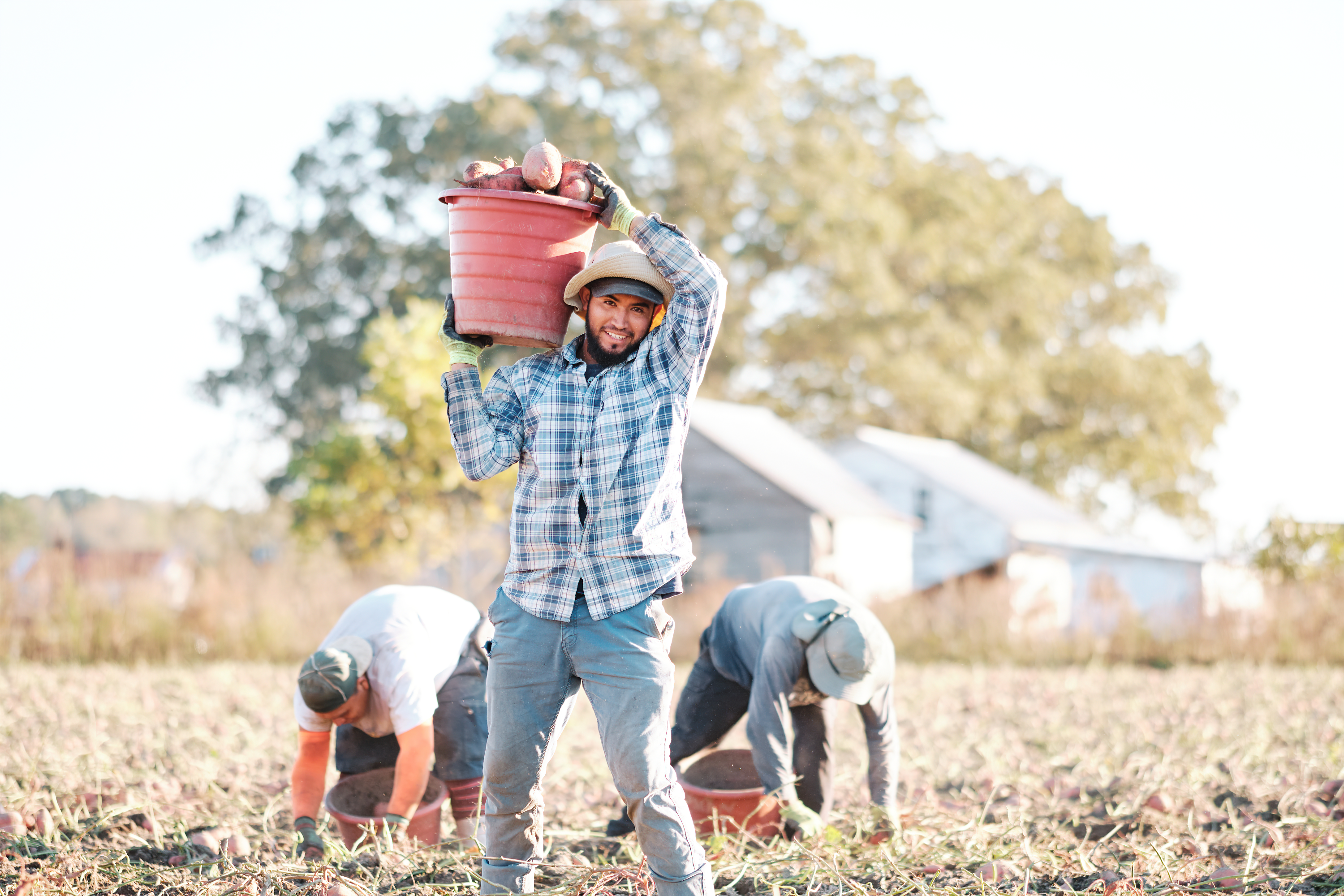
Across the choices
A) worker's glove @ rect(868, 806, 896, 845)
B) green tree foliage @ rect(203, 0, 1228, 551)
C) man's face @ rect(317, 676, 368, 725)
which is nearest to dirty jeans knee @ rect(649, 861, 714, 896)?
worker's glove @ rect(868, 806, 896, 845)

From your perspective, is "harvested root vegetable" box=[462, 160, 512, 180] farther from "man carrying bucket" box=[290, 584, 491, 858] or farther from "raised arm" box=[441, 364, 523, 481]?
"man carrying bucket" box=[290, 584, 491, 858]

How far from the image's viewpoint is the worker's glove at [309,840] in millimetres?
3584

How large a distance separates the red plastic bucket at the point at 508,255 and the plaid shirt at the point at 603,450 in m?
0.15

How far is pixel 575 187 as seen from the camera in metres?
3.11

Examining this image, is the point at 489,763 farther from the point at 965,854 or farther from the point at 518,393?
the point at 965,854

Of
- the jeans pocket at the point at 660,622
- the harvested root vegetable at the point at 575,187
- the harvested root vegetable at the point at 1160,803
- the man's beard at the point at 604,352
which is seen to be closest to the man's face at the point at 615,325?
the man's beard at the point at 604,352

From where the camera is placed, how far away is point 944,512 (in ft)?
Result: 75.6

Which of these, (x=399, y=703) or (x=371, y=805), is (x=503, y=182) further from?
(x=371, y=805)

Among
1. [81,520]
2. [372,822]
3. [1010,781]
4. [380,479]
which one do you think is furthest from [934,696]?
[81,520]

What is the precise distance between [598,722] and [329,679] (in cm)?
118

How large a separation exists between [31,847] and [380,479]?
11211 millimetres

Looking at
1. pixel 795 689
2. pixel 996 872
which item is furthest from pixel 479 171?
pixel 996 872

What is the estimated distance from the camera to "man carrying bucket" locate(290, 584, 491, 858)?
12.2 feet

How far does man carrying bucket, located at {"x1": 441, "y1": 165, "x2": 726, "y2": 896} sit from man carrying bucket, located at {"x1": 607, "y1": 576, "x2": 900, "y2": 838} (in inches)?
46.1
